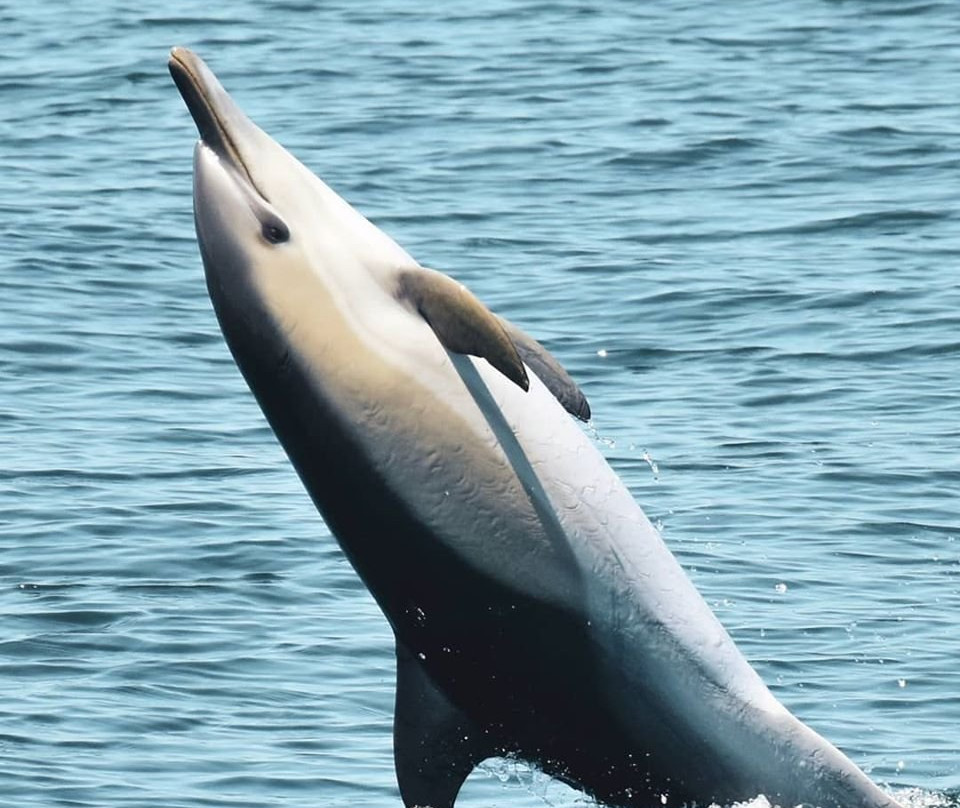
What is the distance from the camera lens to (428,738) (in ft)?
36.7

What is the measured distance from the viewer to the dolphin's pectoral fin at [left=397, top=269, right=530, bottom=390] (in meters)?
10.7

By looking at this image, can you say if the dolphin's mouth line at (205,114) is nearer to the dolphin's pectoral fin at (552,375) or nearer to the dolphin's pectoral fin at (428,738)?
the dolphin's pectoral fin at (552,375)

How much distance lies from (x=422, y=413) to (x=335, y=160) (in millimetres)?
23796

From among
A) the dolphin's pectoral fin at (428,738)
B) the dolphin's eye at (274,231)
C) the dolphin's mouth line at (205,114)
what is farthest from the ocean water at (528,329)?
the dolphin's mouth line at (205,114)

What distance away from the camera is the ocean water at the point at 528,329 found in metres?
15.6

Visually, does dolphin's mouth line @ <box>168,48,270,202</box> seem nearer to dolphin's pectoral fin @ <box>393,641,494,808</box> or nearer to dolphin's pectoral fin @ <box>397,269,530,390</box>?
dolphin's pectoral fin @ <box>397,269,530,390</box>

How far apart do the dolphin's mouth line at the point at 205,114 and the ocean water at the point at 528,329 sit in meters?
3.03

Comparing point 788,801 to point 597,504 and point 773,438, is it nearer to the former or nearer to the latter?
point 597,504

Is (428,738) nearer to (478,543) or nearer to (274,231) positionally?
(478,543)

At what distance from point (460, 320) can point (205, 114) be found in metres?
A: 1.63

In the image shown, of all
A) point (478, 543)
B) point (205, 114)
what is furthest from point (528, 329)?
point (478, 543)

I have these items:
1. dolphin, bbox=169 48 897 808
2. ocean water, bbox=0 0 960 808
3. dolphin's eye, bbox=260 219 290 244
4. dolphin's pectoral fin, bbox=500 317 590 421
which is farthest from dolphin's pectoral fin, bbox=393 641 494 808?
dolphin's eye, bbox=260 219 290 244

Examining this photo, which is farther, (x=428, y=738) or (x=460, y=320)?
(x=428, y=738)

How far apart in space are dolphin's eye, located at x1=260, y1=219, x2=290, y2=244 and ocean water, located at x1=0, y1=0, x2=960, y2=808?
2.69 metres
